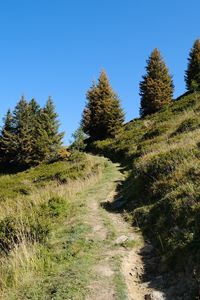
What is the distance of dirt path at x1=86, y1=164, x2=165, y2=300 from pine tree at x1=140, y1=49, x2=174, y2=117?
4157 centimetres

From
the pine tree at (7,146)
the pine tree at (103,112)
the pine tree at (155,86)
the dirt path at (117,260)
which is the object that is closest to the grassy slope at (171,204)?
the dirt path at (117,260)

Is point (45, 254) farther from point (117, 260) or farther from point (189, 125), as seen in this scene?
point (189, 125)

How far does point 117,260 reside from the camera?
8438 millimetres

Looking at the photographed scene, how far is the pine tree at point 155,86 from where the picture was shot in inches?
2116

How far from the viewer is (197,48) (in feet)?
201

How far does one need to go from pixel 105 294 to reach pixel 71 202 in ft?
24.6

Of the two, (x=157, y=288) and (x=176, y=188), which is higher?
(x=176, y=188)

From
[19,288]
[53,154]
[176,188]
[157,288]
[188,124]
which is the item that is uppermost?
[53,154]

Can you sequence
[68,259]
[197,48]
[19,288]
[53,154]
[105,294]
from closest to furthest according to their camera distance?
1. [105,294]
2. [19,288]
3. [68,259]
4. [53,154]
5. [197,48]

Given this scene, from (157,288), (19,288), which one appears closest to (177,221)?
(157,288)

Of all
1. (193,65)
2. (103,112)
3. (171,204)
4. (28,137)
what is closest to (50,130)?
(28,137)

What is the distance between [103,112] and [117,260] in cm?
4065

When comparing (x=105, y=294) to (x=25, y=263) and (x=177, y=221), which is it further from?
(x=177, y=221)

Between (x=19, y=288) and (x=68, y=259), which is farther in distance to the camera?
(x=68, y=259)
